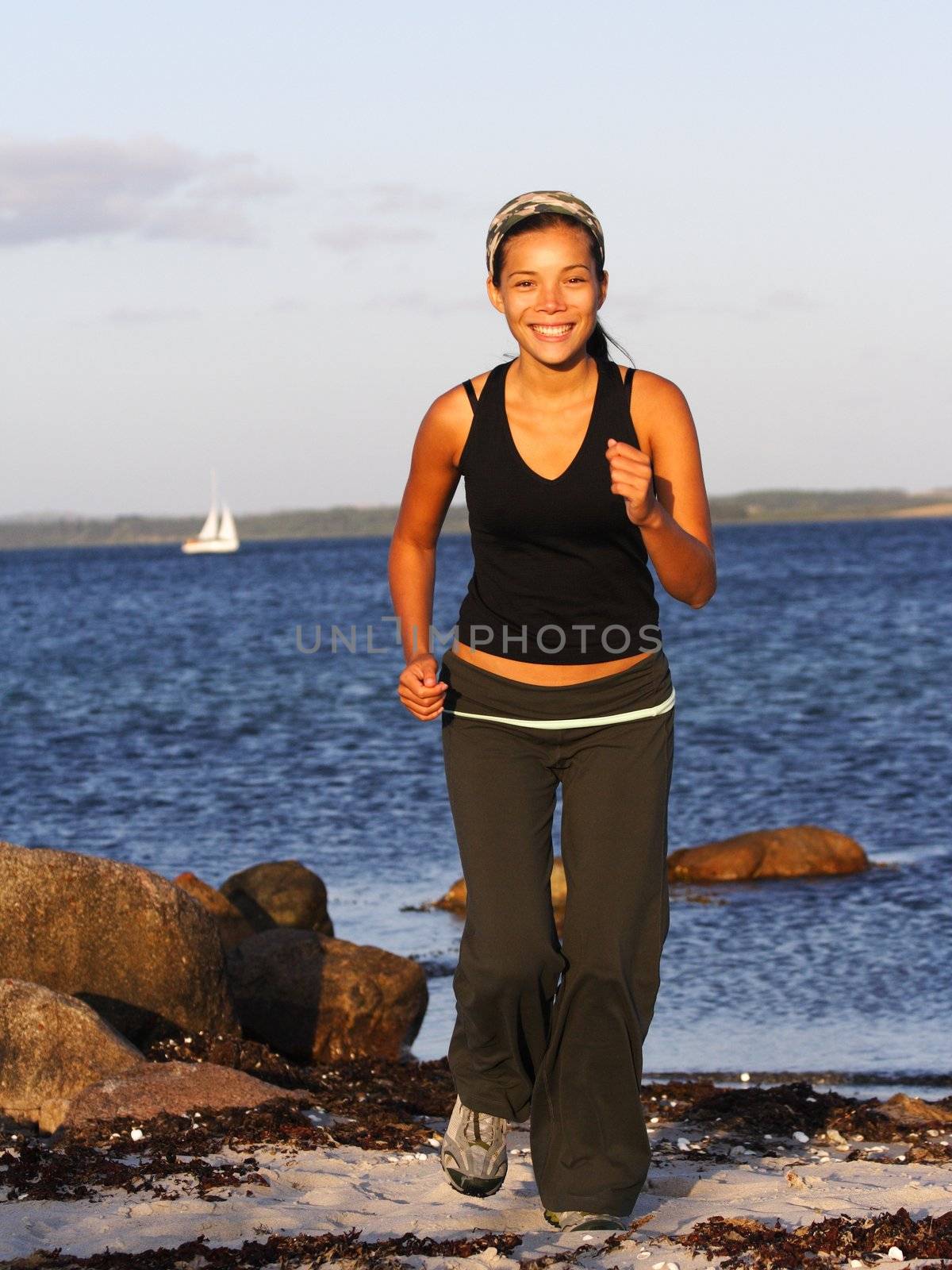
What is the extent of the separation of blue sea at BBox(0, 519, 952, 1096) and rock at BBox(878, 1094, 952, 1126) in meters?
0.84

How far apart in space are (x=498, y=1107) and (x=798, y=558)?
292 feet

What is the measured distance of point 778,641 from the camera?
37938mm

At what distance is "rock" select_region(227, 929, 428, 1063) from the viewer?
738 cm

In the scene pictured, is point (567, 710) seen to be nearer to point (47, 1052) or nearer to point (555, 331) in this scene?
point (555, 331)

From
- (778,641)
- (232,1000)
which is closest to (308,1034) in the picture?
(232,1000)

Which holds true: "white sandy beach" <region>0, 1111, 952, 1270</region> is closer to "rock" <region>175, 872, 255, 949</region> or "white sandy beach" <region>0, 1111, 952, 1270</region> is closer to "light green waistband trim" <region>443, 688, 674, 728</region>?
"light green waistband trim" <region>443, 688, 674, 728</region>

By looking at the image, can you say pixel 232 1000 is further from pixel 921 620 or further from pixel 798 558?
pixel 798 558

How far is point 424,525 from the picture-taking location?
446 centimetres

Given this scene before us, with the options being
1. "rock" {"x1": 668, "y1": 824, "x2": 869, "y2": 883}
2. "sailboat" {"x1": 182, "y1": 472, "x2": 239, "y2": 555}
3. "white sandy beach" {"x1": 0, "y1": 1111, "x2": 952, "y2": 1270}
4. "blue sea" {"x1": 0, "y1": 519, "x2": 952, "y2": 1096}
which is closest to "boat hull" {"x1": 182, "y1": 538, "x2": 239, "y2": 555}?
"sailboat" {"x1": 182, "y1": 472, "x2": 239, "y2": 555}

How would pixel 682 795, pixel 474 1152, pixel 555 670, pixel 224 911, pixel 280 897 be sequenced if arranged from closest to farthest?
1. pixel 555 670
2. pixel 474 1152
3. pixel 224 911
4. pixel 280 897
5. pixel 682 795

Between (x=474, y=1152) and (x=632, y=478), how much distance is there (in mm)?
1879

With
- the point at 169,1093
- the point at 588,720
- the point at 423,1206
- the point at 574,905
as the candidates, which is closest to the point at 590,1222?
the point at 423,1206

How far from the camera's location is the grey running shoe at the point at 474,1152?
14.2 ft

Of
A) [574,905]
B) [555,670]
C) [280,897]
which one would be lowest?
[280,897]
